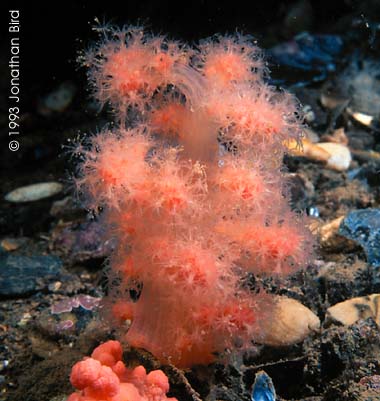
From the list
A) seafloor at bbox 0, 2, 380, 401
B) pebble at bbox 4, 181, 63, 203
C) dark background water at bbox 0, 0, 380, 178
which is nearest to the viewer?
seafloor at bbox 0, 2, 380, 401

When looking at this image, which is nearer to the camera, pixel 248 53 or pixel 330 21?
pixel 248 53

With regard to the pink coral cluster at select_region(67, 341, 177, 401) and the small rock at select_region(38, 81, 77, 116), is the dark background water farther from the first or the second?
the pink coral cluster at select_region(67, 341, 177, 401)

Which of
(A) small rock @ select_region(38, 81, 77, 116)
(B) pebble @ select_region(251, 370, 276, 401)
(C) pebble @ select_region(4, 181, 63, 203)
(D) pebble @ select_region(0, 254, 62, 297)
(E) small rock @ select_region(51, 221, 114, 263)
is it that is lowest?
(B) pebble @ select_region(251, 370, 276, 401)

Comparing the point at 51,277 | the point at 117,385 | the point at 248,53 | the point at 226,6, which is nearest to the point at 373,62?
the point at 226,6

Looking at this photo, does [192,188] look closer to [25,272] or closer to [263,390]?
[263,390]

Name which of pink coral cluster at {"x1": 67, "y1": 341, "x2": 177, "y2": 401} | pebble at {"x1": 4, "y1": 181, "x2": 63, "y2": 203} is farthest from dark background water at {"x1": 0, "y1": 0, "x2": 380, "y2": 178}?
pink coral cluster at {"x1": 67, "y1": 341, "x2": 177, "y2": 401}

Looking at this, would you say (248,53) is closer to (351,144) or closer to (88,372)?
(88,372)

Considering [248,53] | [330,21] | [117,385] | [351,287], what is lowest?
[117,385]

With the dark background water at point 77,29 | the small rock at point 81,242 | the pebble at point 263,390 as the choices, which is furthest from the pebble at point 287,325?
the dark background water at point 77,29
